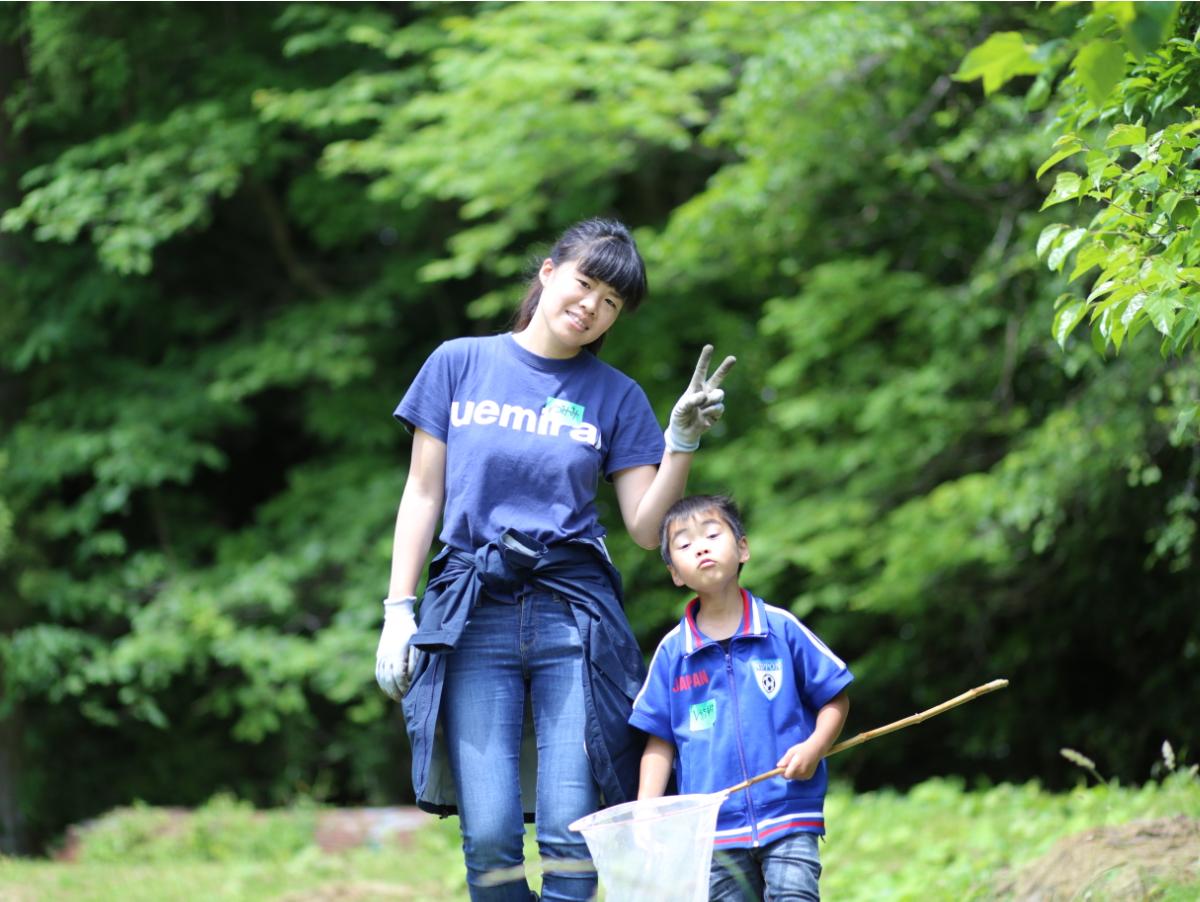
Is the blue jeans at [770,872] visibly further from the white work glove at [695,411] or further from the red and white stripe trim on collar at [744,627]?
the white work glove at [695,411]

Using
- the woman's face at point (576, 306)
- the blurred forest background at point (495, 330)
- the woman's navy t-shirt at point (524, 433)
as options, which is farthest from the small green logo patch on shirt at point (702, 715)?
the blurred forest background at point (495, 330)

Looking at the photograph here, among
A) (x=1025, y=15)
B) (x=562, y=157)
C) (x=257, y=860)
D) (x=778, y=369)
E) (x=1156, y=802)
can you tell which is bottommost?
(x=257, y=860)

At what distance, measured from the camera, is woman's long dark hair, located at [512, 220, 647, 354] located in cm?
279

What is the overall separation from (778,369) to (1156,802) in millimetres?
3562

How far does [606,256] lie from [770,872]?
1.27 metres

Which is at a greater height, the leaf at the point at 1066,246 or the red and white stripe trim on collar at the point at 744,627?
the leaf at the point at 1066,246

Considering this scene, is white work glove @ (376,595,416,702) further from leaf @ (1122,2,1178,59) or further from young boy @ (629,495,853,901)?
leaf @ (1122,2,1178,59)

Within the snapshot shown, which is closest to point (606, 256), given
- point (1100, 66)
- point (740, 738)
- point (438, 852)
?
point (740, 738)

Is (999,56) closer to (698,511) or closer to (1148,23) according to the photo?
(1148,23)

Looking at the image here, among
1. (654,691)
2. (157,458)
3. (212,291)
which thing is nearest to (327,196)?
(212,291)

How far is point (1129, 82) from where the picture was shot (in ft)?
8.91

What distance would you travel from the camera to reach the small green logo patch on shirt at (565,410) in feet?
9.21

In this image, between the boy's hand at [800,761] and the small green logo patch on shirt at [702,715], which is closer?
the boy's hand at [800,761]

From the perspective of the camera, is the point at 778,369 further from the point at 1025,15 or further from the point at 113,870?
the point at 113,870
